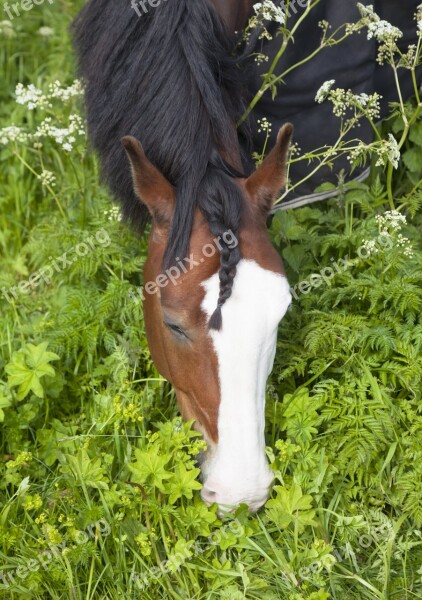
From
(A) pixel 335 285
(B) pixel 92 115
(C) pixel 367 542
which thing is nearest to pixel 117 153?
(B) pixel 92 115

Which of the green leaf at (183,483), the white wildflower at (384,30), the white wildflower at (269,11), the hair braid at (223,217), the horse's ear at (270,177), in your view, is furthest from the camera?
the white wildflower at (384,30)

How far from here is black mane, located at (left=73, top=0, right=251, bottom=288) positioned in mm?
2561

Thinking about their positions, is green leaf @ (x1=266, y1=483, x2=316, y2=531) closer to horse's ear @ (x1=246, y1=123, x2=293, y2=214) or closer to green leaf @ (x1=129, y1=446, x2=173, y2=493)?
green leaf @ (x1=129, y1=446, x2=173, y2=493)

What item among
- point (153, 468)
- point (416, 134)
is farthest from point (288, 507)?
point (416, 134)

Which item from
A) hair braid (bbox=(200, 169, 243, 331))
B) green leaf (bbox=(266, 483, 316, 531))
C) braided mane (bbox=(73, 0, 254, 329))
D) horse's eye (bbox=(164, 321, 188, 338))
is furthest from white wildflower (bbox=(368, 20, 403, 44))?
green leaf (bbox=(266, 483, 316, 531))

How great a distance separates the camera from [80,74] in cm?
333

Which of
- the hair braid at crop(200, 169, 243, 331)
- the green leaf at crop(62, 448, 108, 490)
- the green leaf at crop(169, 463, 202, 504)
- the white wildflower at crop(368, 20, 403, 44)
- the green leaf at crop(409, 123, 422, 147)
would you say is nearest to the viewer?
the hair braid at crop(200, 169, 243, 331)

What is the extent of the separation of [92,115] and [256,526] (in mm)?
1737

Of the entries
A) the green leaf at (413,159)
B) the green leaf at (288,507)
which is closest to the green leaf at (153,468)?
the green leaf at (288,507)

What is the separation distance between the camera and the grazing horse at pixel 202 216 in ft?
8.02

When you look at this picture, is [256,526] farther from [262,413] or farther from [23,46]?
[23,46]

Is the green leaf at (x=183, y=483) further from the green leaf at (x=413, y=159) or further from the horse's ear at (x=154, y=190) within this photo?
the green leaf at (x=413, y=159)

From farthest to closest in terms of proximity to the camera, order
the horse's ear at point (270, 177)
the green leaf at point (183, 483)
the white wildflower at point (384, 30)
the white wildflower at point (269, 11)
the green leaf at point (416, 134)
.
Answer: the green leaf at point (416, 134), the white wildflower at point (384, 30), the white wildflower at point (269, 11), the green leaf at point (183, 483), the horse's ear at point (270, 177)

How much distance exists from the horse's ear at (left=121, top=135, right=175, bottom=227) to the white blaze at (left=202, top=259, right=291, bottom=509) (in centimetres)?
33
